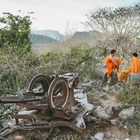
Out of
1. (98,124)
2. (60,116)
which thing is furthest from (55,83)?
(98,124)

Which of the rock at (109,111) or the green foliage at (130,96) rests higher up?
the green foliage at (130,96)

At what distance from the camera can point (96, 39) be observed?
24.0 metres

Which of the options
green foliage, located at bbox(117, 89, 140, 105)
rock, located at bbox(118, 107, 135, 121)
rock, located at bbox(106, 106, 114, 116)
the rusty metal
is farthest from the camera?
green foliage, located at bbox(117, 89, 140, 105)

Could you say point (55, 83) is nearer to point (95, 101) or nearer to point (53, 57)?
point (95, 101)

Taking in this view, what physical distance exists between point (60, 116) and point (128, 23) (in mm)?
14210

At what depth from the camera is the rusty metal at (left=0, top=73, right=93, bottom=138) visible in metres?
9.66

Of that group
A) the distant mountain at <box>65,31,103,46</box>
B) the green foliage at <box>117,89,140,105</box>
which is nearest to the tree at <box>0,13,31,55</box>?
the distant mountain at <box>65,31,103,46</box>

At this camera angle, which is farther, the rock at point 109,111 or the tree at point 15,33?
the tree at point 15,33

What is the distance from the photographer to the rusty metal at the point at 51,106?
380 inches

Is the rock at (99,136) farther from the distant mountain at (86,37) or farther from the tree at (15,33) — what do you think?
the distant mountain at (86,37)

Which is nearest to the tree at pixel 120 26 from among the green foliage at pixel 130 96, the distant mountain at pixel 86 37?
the distant mountain at pixel 86 37

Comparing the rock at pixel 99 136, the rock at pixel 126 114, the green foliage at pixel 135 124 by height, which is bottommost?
the rock at pixel 99 136

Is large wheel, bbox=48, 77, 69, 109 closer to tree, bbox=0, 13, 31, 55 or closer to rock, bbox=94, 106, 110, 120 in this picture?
rock, bbox=94, 106, 110, 120

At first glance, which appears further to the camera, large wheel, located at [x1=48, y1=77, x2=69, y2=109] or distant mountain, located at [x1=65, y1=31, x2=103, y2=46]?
distant mountain, located at [x1=65, y1=31, x2=103, y2=46]
